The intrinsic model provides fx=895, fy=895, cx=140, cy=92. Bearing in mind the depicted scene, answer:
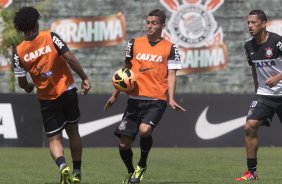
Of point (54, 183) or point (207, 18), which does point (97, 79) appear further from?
point (54, 183)

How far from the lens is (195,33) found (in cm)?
3262

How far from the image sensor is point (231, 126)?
71.5 ft

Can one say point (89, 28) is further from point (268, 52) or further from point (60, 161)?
point (60, 161)

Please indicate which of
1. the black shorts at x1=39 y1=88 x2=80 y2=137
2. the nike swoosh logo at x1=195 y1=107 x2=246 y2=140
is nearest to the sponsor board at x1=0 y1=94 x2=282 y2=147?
the nike swoosh logo at x1=195 y1=107 x2=246 y2=140

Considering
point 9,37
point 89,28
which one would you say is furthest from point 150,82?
point 89,28

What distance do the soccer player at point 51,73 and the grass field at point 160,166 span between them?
118 centimetres

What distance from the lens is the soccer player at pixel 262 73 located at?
1218 centimetres

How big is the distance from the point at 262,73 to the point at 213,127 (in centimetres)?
946

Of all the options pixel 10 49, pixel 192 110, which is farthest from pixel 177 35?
pixel 192 110

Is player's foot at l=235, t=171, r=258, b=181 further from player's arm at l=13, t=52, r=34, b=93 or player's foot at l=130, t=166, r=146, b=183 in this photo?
player's arm at l=13, t=52, r=34, b=93

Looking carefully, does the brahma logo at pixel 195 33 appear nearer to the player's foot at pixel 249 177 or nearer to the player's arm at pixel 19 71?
the player's foot at pixel 249 177

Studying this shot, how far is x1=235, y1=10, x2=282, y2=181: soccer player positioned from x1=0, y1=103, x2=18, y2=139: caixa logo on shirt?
963 cm

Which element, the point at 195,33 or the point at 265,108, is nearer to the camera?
the point at 265,108

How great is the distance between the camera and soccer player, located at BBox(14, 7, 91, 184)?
10.6m
